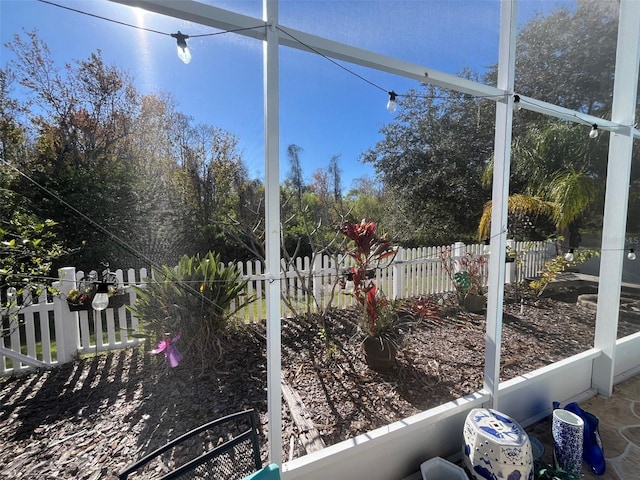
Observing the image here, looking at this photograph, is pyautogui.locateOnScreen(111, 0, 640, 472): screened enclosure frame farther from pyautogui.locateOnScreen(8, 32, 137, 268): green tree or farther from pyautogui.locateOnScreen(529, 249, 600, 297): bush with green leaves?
pyautogui.locateOnScreen(529, 249, 600, 297): bush with green leaves

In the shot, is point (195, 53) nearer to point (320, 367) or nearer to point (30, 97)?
point (30, 97)

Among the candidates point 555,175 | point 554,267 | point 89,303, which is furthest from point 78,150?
point 554,267

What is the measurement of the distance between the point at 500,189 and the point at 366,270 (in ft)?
3.00

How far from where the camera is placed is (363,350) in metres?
1.92

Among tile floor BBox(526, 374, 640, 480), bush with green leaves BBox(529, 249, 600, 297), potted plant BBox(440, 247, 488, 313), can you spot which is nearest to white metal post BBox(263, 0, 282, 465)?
tile floor BBox(526, 374, 640, 480)

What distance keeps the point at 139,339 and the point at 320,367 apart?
3.43ft

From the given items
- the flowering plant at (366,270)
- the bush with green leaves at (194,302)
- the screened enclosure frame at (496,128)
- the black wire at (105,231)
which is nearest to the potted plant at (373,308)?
the flowering plant at (366,270)

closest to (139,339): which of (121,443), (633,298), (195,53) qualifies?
(121,443)

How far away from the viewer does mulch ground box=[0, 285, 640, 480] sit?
51.1 inches

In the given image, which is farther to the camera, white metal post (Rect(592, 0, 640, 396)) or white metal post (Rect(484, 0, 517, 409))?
white metal post (Rect(592, 0, 640, 396))

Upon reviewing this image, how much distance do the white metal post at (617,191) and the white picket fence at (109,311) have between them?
1117 millimetres

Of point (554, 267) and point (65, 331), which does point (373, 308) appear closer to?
point (65, 331)

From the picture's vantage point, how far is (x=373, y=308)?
6.07 ft

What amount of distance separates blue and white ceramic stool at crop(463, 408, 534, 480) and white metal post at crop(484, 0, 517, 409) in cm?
35
